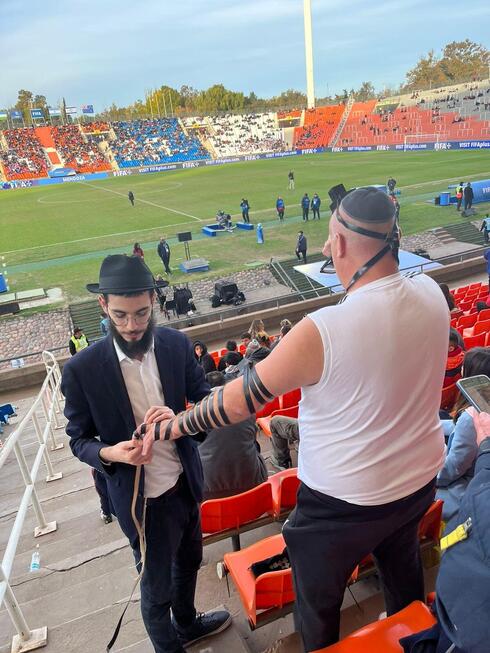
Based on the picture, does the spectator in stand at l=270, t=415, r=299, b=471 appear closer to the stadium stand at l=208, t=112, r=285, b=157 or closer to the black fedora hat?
the black fedora hat

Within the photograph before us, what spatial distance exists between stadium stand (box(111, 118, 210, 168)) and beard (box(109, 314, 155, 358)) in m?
69.8

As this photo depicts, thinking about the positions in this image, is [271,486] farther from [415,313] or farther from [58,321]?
[58,321]

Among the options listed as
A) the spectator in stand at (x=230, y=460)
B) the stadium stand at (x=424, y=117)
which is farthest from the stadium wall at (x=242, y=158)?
the spectator in stand at (x=230, y=460)

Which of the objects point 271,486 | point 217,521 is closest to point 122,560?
point 217,521

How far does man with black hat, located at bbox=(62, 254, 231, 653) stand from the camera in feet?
7.27

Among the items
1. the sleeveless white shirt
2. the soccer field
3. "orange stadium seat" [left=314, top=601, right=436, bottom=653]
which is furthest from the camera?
the soccer field

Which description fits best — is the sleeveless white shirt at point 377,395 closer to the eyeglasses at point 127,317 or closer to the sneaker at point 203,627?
the eyeglasses at point 127,317

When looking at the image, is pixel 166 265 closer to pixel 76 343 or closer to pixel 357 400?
pixel 76 343

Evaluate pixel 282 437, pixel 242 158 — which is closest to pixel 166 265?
pixel 282 437

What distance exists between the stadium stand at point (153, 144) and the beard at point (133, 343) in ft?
229

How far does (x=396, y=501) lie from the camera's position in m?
1.71

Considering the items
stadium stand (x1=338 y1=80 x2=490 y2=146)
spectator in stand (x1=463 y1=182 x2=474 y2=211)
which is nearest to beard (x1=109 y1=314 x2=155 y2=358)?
spectator in stand (x1=463 y1=182 x2=474 y2=211)

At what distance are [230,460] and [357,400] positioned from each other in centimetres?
206

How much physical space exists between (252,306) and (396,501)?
1295cm
